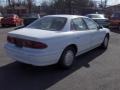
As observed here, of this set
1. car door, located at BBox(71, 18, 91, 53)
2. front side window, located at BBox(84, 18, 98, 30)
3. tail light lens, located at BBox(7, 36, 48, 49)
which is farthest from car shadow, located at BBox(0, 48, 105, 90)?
front side window, located at BBox(84, 18, 98, 30)

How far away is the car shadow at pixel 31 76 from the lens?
5.11 metres

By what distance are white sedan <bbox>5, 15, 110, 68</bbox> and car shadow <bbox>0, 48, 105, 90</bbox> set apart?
1.14 feet

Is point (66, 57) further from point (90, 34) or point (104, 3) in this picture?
point (104, 3)

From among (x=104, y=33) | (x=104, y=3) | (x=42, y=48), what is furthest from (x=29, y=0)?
(x=42, y=48)

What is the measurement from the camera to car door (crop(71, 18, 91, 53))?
6.62m

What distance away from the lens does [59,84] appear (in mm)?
5227

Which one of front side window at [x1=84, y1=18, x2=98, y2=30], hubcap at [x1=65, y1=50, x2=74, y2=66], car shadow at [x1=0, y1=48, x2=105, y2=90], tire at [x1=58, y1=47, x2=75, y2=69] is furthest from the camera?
front side window at [x1=84, y1=18, x2=98, y2=30]

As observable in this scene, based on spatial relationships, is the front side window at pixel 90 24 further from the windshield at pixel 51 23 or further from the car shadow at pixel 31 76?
the car shadow at pixel 31 76

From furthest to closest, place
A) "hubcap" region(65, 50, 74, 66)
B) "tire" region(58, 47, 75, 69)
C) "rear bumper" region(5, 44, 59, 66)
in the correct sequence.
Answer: "hubcap" region(65, 50, 74, 66) → "tire" region(58, 47, 75, 69) → "rear bumper" region(5, 44, 59, 66)

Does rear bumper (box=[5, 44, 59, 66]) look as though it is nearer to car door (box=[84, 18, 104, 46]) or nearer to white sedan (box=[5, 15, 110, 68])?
white sedan (box=[5, 15, 110, 68])

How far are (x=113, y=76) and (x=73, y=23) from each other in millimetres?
1977

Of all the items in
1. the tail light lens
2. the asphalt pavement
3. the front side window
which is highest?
the front side window

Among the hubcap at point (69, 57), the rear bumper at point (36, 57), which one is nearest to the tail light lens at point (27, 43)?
the rear bumper at point (36, 57)

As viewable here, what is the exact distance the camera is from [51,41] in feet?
18.3
